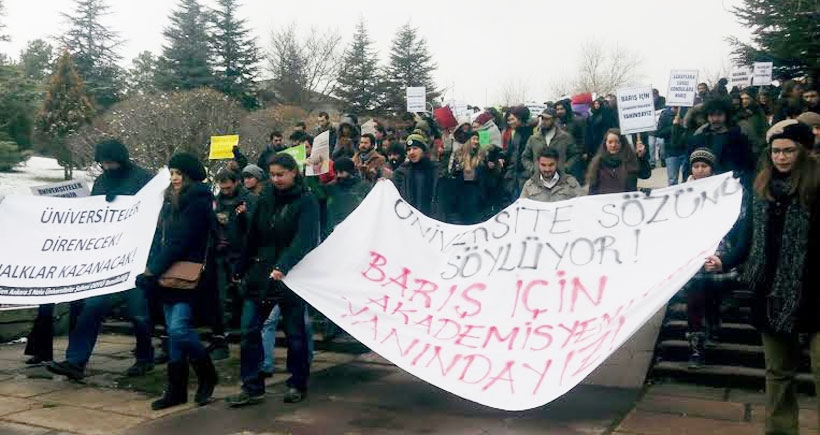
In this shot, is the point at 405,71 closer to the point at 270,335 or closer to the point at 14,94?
the point at 14,94

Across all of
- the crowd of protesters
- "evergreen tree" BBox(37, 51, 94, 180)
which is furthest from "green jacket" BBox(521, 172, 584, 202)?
"evergreen tree" BBox(37, 51, 94, 180)

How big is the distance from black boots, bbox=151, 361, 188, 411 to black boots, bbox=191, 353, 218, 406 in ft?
0.30

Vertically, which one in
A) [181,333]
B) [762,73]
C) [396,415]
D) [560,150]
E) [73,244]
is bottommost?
[396,415]

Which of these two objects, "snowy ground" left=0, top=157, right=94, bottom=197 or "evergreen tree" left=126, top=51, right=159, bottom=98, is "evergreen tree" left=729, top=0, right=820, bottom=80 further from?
"evergreen tree" left=126, top=51, right=159, bottom=98

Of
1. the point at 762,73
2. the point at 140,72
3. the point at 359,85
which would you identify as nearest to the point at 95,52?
the point at 140,72

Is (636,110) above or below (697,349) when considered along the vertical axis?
above

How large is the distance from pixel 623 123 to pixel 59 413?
7.38 meters

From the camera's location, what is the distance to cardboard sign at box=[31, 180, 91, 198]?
323 inches

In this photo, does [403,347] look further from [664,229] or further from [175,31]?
[175,31]

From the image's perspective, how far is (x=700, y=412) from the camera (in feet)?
19.6

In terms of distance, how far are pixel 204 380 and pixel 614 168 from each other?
4.39m

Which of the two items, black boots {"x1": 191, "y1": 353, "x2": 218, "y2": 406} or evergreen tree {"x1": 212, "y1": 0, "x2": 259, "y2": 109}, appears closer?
black boots {"x1": 191, "y1": 353, "x2": 218, "y2": 406}

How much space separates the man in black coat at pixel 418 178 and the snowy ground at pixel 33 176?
24028mm

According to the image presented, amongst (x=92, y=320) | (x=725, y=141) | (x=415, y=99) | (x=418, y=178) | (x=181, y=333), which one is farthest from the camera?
(x=415, y=99)
